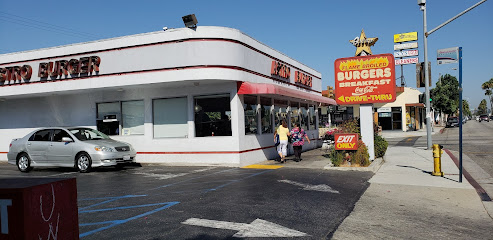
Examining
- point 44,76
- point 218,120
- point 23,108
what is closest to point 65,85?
point 44,76

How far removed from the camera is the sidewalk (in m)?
5.44

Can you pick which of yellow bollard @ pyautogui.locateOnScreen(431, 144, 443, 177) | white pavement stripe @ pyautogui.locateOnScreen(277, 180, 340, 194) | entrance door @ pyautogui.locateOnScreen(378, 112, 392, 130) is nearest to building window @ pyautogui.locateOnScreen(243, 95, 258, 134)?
white pavement stripe @ pyautogui.locateOnScreen(277, 180, 340, 194)

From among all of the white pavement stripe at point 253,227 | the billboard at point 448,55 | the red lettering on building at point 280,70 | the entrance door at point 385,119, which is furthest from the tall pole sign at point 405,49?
the white pavement stripe at point 253,227

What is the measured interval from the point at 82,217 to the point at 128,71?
912 centimetres

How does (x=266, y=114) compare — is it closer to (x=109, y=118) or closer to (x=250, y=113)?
(x=250, y=113)

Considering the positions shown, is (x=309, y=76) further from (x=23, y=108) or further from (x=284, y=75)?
(x=23, y=108)

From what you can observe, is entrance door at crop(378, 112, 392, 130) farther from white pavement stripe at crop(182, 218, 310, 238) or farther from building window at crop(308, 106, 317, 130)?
white pavement stripe at crop(182, 218, 310, 238)

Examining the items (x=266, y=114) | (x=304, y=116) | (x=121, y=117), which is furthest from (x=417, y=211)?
(x=304, y=116)

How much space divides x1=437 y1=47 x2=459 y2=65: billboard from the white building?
6.00 m

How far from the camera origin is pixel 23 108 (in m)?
18.3

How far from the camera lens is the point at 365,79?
13.6m

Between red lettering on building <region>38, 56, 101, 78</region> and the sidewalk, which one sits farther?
red lettering on building <region>38, 56, 101, 78</region>

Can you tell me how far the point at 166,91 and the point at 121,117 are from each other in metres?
2.57

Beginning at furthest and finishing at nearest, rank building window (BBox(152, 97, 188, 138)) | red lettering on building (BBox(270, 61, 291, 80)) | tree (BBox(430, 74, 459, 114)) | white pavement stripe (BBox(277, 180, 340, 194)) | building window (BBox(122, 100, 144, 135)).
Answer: tree (BBox(430, 74, 459, 114))
red lettering on building (BBox(270, 61, 291, 80))
building window (BBox(122, 100, 144, 135))
building window (BBox(152, 97, 188, 138))
white pavement stripe (BBox(277, 180, 340, 194))
